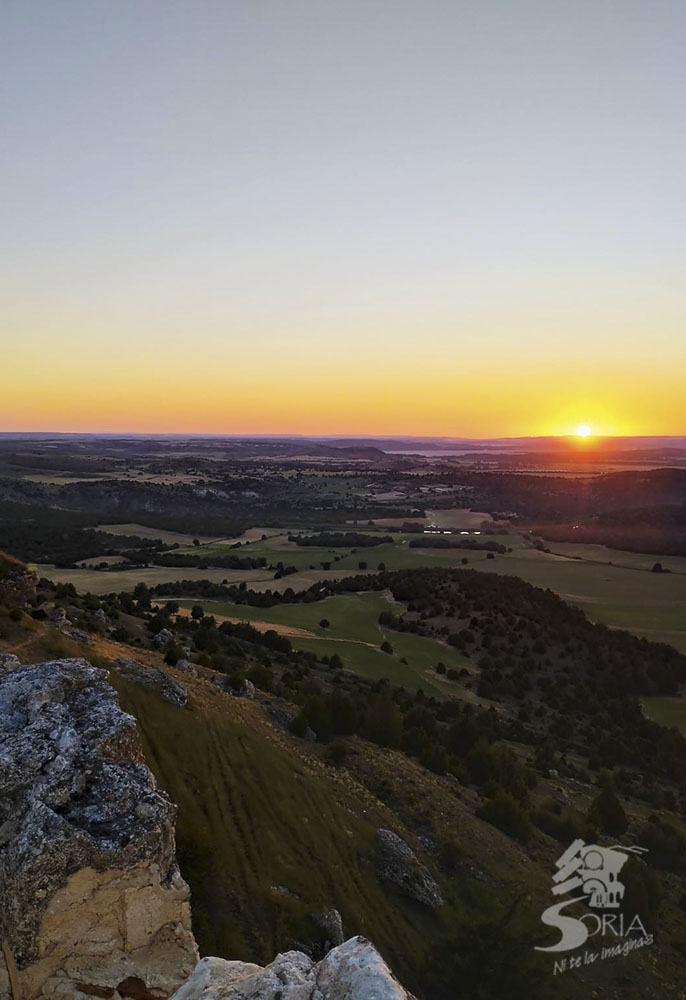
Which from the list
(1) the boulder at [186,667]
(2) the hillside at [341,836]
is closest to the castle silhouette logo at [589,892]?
(2) the hillside at [341,836]

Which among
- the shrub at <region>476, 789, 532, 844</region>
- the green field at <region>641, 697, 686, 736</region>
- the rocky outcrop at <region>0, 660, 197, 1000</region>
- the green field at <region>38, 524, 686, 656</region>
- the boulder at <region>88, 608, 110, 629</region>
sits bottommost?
the green field at <region>641, 697, 686, 736</region>

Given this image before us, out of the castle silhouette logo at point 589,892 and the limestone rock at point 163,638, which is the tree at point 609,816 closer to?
the castle silhouette logo at point 589,892

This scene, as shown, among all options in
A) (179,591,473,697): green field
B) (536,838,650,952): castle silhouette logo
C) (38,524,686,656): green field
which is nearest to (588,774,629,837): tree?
(536,838,650,952): castle silhouette logo

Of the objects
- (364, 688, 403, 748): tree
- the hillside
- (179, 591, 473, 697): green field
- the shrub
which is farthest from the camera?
(179, 591, 473, 697): green field

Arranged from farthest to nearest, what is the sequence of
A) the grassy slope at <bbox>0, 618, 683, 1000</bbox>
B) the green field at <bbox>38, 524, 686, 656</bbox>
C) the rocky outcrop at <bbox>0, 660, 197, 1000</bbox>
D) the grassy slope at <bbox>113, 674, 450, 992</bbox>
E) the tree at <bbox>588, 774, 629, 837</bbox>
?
the green field at <bbox>38, 524, 686, 656</bbox> → the tree at <bbox>588, 774, 629, 837</bbox> → the grassy slope at <bbox>0, 618, 683, 1000</bbox> → the grassy slope at <bbox>113, 674, 450, 992</bbox> → the rocky outcrop at <bbox>0, 660, 197, 1000</bbox>

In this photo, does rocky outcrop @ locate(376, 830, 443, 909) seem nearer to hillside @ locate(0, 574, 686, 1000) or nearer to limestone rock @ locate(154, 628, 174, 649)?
hillside @ locate(0, 574, 686, 1000)

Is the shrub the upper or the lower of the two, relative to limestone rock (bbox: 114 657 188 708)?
lower
